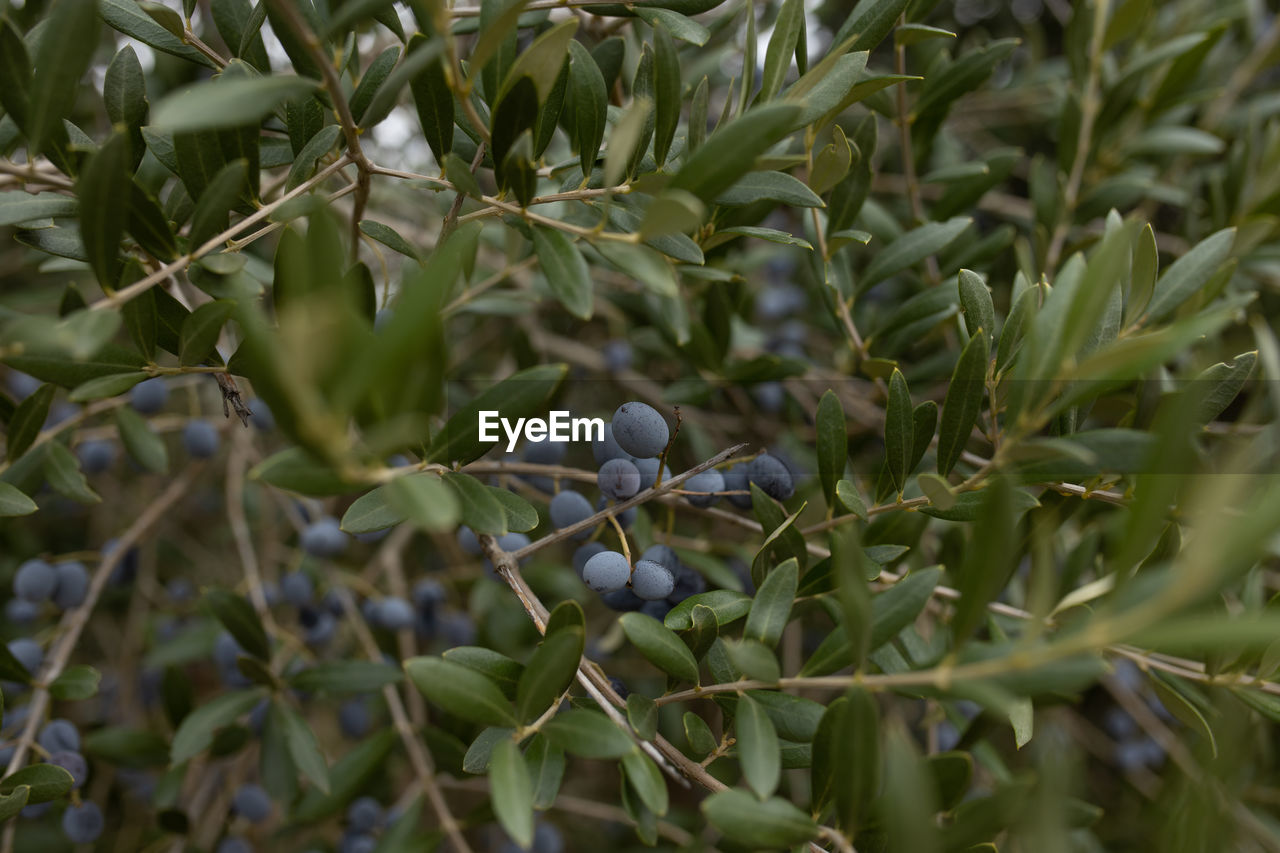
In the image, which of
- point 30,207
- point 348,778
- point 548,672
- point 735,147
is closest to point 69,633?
point 348,778

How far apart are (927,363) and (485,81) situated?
106 centimetres

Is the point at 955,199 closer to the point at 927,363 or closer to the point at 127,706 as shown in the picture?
the point at 927,363

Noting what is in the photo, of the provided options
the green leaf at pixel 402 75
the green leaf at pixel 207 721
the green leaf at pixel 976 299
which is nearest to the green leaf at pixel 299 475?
the green leaf at pixel 402 75

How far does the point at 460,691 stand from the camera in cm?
80

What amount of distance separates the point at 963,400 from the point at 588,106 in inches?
22.1

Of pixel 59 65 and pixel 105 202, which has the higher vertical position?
pixel 59 65

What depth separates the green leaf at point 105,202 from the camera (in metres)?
0.74

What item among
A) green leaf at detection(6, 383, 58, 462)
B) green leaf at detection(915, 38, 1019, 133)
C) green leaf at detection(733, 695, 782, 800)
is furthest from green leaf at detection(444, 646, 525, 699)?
green leaf at detection(915, 38, 1019, 133)

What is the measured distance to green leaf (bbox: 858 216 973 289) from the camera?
1.31 meters

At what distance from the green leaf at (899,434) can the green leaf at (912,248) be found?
441 millimetres

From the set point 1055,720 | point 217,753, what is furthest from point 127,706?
point 1055,720

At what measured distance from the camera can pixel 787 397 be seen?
177cm

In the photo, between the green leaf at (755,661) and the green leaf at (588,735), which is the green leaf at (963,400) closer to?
the green leaf at (755,661)

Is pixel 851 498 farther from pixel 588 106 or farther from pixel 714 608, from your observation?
pixel 588 106
